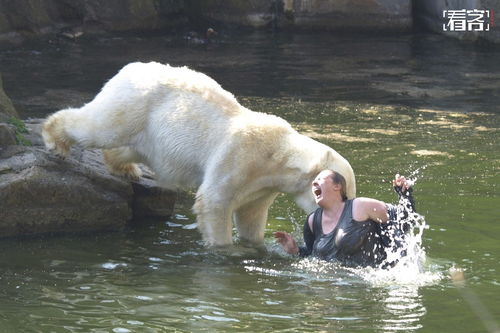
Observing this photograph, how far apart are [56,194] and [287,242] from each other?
6.97 ft

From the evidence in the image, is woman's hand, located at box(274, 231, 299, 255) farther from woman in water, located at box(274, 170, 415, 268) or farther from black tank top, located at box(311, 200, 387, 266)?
black tank top, located at box(311, 200, 387, 266)

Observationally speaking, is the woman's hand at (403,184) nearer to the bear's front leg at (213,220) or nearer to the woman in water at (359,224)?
the woman in water at (359,224)

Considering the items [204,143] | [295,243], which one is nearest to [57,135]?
[204,143]

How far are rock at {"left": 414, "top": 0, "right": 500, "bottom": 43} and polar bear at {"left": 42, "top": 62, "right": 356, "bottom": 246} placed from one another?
11.3m

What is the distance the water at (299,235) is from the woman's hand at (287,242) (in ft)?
0.41

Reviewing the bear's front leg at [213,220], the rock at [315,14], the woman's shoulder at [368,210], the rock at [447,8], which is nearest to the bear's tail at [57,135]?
the bear's front leg at [213,220]

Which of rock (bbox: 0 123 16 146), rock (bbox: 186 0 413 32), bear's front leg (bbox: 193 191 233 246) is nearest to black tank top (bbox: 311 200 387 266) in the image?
bear's front leg (bbox: 193 191 233 246)

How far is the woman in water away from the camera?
7.17 meters

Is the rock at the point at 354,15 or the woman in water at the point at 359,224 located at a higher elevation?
the rock at the point at 354,15

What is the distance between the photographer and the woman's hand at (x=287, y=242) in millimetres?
7340

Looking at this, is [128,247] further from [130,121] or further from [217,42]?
[217,42]

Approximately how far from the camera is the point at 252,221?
8.16 meters

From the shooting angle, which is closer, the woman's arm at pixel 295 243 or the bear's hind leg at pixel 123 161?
the woman's arm at pixel 295 243

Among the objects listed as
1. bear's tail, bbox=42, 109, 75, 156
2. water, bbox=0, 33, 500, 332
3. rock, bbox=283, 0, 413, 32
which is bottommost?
water, bbox=0, 33, 500, 332
